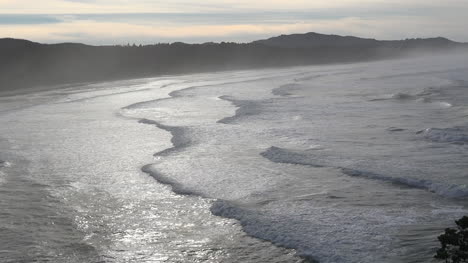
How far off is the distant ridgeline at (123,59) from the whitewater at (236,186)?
101 feet

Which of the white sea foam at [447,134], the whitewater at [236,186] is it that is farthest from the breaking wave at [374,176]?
the white sea foam at [447,134]

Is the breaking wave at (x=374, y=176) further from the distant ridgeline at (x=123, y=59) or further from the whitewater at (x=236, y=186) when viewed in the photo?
the distant ridgeline at (x=123, y=59)

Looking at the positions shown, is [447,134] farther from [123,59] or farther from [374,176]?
[123,59]

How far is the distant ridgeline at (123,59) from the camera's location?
57.1 meters

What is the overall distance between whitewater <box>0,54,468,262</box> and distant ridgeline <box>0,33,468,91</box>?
3082 cm

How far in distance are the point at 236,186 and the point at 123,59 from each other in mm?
67295

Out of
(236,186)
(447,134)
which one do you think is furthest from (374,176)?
(447,134)

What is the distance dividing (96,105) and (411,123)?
620 inches

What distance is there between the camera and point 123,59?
251 ft

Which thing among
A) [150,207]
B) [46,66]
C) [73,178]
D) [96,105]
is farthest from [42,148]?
[46,66]

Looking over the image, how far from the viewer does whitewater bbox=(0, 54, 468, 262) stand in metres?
8.11

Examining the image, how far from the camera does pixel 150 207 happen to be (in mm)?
10141

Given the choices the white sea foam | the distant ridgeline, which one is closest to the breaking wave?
the white sea foam

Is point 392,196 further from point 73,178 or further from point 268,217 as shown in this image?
point 73,178
